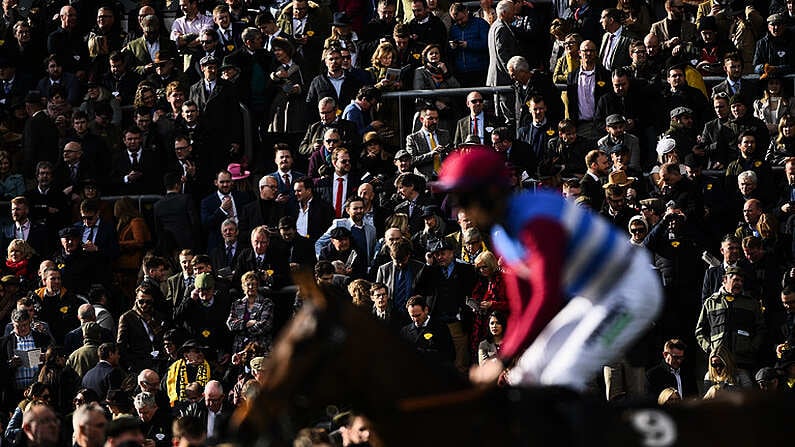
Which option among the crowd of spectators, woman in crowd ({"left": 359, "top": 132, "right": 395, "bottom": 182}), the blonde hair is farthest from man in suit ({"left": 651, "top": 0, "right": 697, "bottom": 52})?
the blonde hair

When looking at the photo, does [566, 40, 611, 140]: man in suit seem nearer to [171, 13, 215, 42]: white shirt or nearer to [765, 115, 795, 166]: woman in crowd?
[765, 115, 795, 166]: woman in crowd

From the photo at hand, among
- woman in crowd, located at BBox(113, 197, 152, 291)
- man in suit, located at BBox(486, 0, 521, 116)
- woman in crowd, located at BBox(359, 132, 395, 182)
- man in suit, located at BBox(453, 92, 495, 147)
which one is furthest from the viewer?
man in suit, located at BBox(486, 0, 521, 116)

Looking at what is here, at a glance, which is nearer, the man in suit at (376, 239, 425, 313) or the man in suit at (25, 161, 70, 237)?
the man in suit at (376, 239, 425, 313)

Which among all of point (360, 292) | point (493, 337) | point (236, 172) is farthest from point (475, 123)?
point (493, 337)

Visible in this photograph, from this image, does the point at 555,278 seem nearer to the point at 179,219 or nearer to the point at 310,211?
the point at 310,211

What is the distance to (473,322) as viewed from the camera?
12633 millimetres

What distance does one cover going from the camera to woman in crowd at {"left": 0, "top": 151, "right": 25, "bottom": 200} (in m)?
16.2

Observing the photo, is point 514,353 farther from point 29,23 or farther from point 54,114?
point 29,23

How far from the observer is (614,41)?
50.3ft

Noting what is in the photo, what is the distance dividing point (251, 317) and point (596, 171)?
3.37 m

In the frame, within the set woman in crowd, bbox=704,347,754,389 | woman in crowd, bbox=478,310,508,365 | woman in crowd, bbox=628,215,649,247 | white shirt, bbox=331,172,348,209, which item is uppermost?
white shirt, bbox=331,172,348,209

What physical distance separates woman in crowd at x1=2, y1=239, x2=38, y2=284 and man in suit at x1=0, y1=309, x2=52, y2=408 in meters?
1.11

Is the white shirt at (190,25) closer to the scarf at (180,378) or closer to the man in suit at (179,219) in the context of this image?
the man in suit at (179,219)

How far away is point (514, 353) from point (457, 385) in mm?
354
